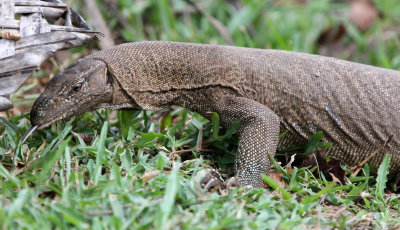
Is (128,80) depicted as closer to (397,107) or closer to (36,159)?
(36,159)

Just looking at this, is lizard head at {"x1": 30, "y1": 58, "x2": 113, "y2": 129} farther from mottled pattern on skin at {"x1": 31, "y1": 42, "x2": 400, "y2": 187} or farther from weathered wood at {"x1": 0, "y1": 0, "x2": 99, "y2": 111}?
weathered wood at {"x1": 0, "y1": 0, "x2": 99, "y2": 111}

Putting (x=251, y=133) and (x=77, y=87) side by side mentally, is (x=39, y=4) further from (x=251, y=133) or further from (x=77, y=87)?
(x=251, y=133)

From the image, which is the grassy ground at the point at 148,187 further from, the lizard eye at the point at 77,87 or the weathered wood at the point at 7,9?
the weathered wood at the point at 7,9

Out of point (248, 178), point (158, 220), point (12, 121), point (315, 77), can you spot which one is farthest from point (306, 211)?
point (12, 121)

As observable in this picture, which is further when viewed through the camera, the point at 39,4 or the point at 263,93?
the point at 263,93

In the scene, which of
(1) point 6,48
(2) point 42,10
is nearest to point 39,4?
(2) point 42,10

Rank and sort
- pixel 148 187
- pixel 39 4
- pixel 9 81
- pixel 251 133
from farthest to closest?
pixel 251 133, pixel 39 4, pixel 9 81, pixel 148 187

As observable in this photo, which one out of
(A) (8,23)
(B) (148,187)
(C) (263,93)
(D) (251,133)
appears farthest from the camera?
(C) (263,93)

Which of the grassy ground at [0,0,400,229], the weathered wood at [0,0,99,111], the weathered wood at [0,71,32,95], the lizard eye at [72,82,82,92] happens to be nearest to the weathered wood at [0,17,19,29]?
the weathered wood at [0,0,99,111]
